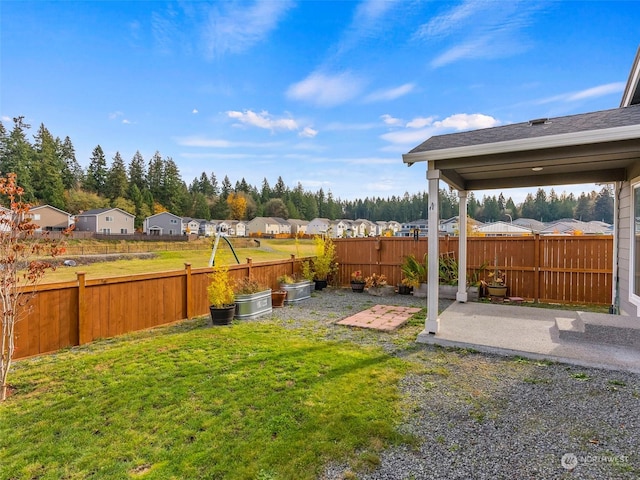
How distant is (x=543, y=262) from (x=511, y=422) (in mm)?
6563

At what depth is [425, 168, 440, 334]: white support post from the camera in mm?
4645

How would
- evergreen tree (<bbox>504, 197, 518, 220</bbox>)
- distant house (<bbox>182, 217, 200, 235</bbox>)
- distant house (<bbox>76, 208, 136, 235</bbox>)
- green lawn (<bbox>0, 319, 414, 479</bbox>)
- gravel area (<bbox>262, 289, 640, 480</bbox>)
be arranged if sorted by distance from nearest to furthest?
gravel area (<bbox>262, 289, 640, 480</bbox>) → green lawn (<bbox>0, 319, 414, 479</bbox>) → distant house (<bbox>76, 208, 136, 235</bbox>) → distant house (<bbox>182, 217, 200, 235</bbox>) → evergreen tree (<bbox>504, 197, 518, 220</bbox>)

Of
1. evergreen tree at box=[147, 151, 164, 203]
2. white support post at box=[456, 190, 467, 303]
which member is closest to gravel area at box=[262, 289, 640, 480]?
white support post at box=[456, 190, 467, 303]

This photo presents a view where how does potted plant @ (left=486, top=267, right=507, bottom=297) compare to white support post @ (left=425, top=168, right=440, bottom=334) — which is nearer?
white support post @ (left=425, top=168, right=440, bottom=334)

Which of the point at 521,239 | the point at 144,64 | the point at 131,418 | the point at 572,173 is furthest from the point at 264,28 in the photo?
the point at 131,418

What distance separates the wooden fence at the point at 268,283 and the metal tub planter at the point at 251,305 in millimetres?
923

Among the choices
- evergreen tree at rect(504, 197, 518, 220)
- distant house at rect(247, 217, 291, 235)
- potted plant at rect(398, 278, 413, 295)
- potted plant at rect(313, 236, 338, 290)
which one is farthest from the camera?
evergreen tree at rect(504, 197, 518, 220)

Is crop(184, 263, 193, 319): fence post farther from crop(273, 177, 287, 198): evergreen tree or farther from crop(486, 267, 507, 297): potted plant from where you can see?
crop(273, 177, 287, 198): evergreen tree

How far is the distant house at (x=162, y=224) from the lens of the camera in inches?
1959

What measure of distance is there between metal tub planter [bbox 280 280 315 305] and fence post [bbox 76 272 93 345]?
13.3 feet

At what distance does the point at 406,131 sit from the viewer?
46.2 ft

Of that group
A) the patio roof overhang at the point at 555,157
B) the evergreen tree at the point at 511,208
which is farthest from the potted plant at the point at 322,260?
the evergreen tree at the point at 511,208

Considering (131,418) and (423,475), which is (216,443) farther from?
(423,475)

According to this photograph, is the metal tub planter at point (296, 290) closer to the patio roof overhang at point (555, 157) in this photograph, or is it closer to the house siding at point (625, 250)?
the patio roof overhang at point (555, 157)
